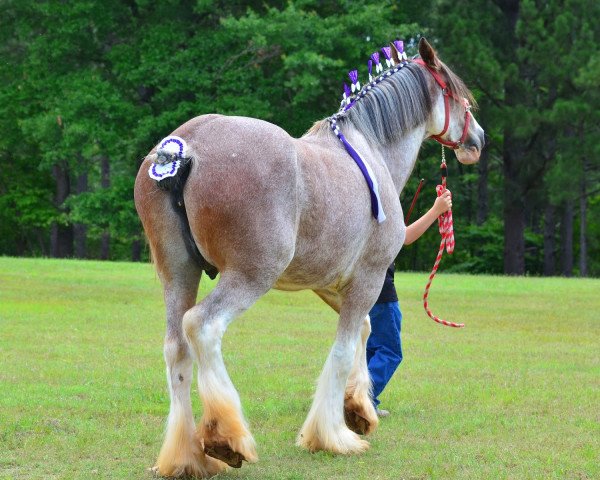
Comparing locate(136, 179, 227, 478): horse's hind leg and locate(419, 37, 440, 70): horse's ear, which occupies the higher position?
locate(419, 37, 440, 70): horse's ear

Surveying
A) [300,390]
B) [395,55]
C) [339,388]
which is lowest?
[300,390]

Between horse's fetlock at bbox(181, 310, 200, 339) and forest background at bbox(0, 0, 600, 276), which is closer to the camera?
horse's fetlock at bbox(181, 310, 200, 339)

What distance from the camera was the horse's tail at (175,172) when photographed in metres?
4.59

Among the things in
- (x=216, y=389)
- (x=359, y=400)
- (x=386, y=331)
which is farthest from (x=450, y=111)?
(x=216, y=389)

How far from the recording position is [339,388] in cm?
542

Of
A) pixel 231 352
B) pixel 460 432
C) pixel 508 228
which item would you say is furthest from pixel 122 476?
pixel 508 228

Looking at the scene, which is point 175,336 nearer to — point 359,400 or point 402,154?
point 359,400

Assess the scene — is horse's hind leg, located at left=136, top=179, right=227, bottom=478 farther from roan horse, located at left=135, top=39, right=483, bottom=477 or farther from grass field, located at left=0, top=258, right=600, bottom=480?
grass field, located at left=0, top=258, right=600, bottom=480

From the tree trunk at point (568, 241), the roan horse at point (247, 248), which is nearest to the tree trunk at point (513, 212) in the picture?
the tree trunk at point (568, 241)

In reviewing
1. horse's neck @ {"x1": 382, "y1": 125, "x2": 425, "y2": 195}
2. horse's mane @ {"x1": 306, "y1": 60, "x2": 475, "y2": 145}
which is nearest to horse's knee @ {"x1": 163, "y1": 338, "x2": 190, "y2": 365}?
horse's mane @ {"x1": 306, "y1": 60, "x2": 475, "y2": 145}

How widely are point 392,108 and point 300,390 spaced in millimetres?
2834

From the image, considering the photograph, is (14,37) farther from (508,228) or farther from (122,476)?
(122,476)

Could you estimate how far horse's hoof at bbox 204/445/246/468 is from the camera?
4.49m

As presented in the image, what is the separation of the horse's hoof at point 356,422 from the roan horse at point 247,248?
6.0 inches
